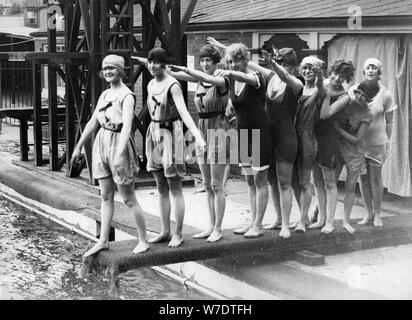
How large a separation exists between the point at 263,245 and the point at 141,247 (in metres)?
1.30

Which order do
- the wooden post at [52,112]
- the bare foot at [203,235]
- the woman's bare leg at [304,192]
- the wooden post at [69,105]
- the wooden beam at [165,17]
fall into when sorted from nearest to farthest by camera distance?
the bare foot at [203,235] < the woman's bare leg at [304,192] < the wooden beam at [165,17] < the wooden post at [69,105] < the wooden post at [52,112]

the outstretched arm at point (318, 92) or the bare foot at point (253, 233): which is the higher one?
the outstretched arm at point (318, 92)

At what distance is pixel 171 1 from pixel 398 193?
5.24m

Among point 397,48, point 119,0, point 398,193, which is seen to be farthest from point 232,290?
point 119,0

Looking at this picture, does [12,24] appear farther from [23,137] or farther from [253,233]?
[253,233]

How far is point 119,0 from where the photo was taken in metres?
12.4

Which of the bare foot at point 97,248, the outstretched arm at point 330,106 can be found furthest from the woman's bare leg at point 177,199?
the outstretched arm at point 330,106

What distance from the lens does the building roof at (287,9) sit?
994cm

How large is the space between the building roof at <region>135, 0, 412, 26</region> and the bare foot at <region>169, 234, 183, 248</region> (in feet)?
15.1

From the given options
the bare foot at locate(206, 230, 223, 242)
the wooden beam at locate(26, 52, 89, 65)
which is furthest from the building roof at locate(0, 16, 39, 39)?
the bare foot at locate(206, 230, 223, 242)

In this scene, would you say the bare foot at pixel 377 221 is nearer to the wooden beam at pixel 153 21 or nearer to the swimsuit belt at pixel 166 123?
the swimsuit belt at pixel 166 123

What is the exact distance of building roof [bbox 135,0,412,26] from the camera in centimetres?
994

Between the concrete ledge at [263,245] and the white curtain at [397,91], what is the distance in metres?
1.71

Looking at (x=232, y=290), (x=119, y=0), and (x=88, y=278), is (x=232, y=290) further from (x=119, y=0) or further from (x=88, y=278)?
(x=119, y=0)
